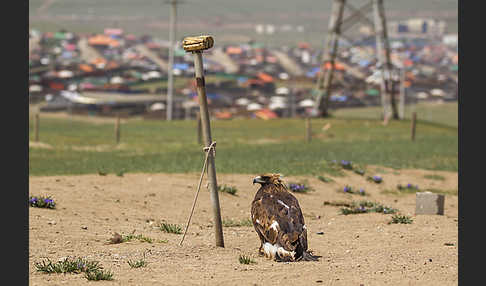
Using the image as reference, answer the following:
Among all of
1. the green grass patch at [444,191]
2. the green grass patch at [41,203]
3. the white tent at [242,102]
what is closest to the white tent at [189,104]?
the white tent at [242,102]

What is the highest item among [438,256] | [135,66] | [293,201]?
[135,66]

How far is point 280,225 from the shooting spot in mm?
12742

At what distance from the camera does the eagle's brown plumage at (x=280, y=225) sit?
41.8 ft

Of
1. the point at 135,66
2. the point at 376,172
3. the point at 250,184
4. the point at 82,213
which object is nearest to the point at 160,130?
the point at 376,172

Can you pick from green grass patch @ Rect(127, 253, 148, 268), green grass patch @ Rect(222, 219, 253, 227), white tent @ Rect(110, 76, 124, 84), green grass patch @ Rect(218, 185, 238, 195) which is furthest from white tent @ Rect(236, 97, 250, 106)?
green grass patch @ Rect(127, 253, 148, 268)

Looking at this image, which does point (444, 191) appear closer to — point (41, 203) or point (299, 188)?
point (299, 188)

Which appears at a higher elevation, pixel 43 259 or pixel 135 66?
pixel 135 66

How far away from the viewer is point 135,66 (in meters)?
177

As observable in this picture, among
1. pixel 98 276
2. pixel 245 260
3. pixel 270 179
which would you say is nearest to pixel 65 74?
pixel 270 179

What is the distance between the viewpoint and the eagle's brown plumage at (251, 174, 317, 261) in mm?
12750

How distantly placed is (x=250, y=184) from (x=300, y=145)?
715 inches

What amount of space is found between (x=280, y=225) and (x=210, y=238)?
3.44 metres

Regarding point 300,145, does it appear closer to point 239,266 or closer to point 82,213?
point 82,213

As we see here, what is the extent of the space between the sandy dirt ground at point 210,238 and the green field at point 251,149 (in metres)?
3.59
